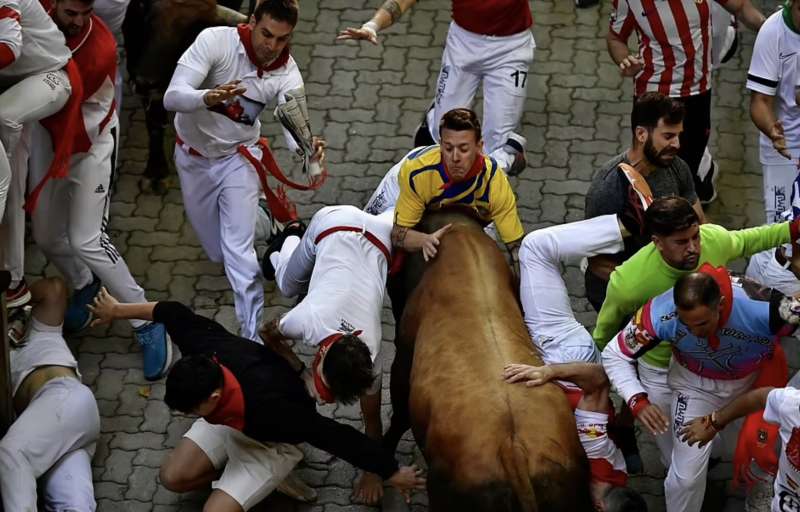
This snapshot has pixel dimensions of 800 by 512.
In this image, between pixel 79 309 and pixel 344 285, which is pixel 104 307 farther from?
pixel 79 309

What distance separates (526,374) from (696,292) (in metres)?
0.75

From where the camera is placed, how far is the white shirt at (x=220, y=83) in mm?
6801

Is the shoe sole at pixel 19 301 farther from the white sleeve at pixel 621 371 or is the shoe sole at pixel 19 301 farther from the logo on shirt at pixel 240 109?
the white sleeve at pixel 621 371

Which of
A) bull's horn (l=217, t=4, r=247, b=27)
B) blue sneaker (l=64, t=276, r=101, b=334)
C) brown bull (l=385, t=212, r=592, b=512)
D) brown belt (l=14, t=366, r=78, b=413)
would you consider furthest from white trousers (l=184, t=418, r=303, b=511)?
bull's horn (l=217, t=4, r=247, b=27)

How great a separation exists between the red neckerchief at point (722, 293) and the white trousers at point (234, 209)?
2.54 m

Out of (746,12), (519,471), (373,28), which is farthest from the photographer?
(746,12)

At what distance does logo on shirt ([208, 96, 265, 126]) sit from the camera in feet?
23.0

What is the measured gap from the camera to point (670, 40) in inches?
293

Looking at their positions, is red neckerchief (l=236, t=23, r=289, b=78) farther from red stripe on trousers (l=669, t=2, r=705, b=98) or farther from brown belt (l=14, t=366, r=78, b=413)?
red stripe on trousers (l=669, t=2, r=705, b=98)

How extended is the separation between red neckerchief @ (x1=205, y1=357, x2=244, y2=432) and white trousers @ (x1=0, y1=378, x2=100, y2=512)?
82 cm

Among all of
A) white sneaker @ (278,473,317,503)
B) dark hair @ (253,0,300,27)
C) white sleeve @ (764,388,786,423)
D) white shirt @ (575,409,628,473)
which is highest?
dark hair @ (253,0,300,27)

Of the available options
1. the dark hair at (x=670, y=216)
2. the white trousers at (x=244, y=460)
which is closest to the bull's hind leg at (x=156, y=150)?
the white trousers at (x=244, y=460)

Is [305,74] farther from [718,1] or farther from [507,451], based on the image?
[507,451]

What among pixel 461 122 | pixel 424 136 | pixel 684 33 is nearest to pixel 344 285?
pixel 461 122
